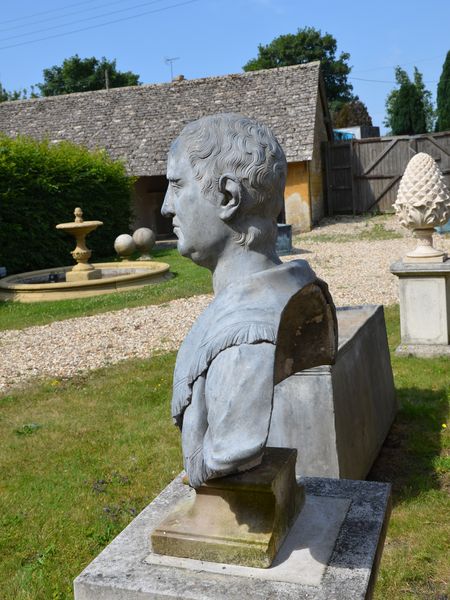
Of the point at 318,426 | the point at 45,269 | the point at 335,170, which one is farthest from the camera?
the point at 335,170

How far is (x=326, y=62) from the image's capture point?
48.8 metres

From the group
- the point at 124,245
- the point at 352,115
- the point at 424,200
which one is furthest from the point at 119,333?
the point at 352,115

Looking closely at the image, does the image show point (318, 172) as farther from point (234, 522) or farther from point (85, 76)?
point (85, 76)

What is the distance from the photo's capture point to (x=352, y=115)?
4703cm

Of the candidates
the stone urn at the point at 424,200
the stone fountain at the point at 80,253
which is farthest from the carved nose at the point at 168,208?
the stone fountain at the point at 80,253

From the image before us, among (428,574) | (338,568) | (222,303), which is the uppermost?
(222,303)

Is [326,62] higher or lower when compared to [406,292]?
higher

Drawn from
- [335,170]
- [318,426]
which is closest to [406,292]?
[318,426]

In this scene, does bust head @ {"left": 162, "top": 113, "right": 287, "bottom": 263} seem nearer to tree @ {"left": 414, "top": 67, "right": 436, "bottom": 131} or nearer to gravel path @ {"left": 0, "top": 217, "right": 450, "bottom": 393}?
gravel path @ {"left": 0, "top": 217, "right": 450, "bottom": 393}

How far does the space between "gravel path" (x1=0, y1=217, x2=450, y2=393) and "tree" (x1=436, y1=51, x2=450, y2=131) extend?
24.0 m

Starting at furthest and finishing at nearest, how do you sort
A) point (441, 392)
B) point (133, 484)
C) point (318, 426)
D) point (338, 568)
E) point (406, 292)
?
1. point (406, 292)
2. point (441, 392)
3. point (133, 484)
4. point (318, 426)
5. point (338, 568)

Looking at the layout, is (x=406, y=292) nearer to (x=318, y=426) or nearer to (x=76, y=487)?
(x=318, y=426)

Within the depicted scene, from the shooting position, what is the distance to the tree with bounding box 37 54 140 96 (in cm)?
4716

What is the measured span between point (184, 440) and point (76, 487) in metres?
2.94
